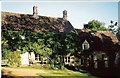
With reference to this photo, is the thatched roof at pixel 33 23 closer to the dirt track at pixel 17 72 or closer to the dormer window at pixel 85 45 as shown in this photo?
the dormer window at pixel 85 45

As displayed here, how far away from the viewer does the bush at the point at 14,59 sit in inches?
352

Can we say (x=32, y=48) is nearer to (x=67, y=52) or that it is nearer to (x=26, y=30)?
(x=26, y=30)

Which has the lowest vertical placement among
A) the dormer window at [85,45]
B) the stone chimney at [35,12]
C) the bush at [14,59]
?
the bush at [14,59]

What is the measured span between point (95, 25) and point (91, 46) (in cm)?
77

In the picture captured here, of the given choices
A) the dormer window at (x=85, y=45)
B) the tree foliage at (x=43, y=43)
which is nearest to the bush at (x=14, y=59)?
the tree foliage at (x=43, y=43)

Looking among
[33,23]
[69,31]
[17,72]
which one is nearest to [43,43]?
[33,23]

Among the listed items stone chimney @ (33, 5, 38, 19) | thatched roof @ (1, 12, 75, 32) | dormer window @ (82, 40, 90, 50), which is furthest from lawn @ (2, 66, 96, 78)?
stone chimney @ (33, 5, 38, 19)

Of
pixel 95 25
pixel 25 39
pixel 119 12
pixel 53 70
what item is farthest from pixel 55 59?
pixel 119 12

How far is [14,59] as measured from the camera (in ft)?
29.5

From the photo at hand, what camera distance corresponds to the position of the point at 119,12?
9641mm

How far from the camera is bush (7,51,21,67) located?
352 inches

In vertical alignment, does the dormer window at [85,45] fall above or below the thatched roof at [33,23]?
below

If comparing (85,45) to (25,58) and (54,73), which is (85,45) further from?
(25,58)

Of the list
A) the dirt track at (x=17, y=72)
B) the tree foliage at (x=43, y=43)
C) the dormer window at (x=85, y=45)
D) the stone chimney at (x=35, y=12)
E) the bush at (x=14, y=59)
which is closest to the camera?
the dirt track at (x=17, y=72)
